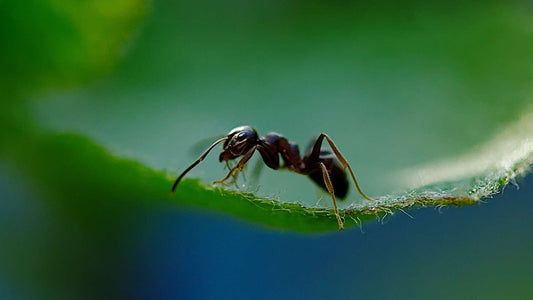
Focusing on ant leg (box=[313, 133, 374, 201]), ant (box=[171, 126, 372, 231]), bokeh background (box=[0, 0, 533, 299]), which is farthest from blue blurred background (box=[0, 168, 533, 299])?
ant (box=[171, 126, 372, 231])

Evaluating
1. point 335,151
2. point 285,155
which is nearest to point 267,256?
point 335,151

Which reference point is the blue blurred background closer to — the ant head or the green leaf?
the green leaf

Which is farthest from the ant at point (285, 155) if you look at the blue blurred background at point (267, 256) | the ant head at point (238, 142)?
the blue blurred background at point (267, 256)

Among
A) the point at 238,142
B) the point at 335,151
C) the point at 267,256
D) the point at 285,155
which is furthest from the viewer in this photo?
the point at 285,155

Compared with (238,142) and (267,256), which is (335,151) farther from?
(267,256)

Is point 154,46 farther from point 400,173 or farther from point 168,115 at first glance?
point 400,173

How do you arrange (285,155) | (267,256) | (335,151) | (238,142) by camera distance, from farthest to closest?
1. (285,155)
2. (238,142)
3. (335,151)
4. (267,256)
